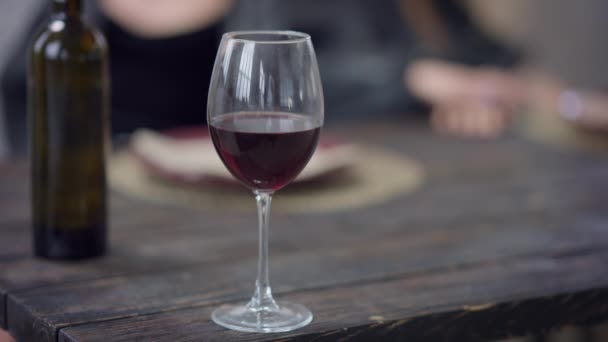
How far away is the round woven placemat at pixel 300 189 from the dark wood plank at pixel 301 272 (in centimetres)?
20

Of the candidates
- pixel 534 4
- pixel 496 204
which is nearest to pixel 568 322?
pixel 496 204

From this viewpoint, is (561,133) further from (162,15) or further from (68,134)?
(68,134)

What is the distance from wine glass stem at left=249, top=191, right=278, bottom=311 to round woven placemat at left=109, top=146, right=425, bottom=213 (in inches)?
17.8

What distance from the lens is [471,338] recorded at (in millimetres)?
934

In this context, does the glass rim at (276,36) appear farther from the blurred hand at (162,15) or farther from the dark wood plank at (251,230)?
the blurred hand at (162,15)

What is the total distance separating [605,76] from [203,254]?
153 inches

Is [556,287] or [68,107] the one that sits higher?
[68,107]

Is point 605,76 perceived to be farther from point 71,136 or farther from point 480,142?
point 71,136

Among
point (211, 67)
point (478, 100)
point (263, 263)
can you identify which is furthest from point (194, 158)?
point (211, 67)

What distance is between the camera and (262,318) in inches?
34.2

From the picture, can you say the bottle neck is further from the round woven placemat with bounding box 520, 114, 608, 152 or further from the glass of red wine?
the round woven placemat with bounding box 520, 114, 608, 152

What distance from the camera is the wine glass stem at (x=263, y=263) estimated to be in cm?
87

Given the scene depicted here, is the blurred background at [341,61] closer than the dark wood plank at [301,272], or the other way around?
the dark wood plank at [301,272]

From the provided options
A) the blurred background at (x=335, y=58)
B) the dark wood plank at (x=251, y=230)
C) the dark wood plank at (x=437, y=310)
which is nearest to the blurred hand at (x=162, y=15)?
the blurred background at (x=335, y=58)
